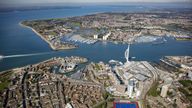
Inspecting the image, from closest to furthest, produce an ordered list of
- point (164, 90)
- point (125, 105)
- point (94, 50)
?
point (125, 105)
point (164, 90)
point (94, 50)

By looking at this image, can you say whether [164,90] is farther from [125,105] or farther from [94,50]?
[94,50]

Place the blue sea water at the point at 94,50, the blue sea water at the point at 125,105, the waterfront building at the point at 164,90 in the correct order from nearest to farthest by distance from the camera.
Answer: the blue sea water at the point at 125,105 → the waterfront building at the point at 164,90 → the blue sea water at the point at 94,50

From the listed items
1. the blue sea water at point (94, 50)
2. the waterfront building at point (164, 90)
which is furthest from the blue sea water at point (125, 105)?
the blue sea water at point (94, 50)

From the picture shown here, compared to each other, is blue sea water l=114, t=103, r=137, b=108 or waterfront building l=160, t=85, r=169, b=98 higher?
waterfront building l=160, t=85, r=169, b=98

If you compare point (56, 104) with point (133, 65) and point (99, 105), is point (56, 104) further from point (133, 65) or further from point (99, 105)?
point (133, 65)

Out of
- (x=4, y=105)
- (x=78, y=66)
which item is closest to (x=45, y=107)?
(x=4, y=105)

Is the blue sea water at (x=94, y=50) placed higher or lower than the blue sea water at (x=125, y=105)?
higher

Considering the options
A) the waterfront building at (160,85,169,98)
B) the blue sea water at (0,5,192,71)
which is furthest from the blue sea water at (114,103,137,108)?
the blue sea water at (0,5,192,71)

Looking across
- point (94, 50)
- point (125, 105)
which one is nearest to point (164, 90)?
point (125, 105)

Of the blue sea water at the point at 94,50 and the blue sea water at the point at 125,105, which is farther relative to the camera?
the blue sea water at the point at 94,50

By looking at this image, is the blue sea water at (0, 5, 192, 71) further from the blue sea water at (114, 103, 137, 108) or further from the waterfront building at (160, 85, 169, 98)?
the blue sea water at (114, 103, 137, 108)

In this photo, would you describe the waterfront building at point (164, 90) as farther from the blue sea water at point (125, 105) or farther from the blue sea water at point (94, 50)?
the blue sea water at point (94, 50)
